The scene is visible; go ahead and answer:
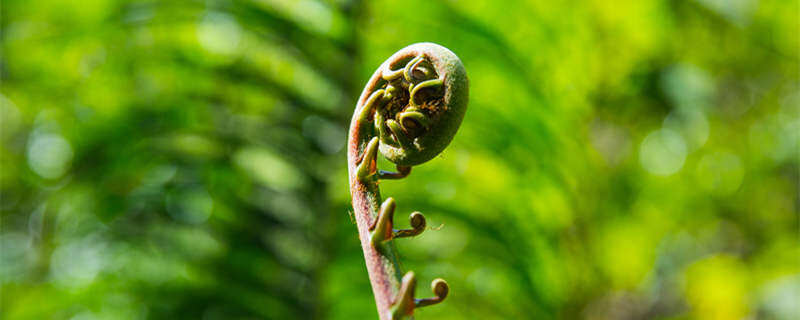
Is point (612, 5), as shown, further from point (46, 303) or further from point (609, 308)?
point (46, 303)

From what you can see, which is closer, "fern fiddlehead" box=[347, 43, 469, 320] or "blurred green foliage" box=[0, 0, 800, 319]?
"fern fiddlehead" box=[347, 43, 469, 320]

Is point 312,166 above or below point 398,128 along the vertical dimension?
above

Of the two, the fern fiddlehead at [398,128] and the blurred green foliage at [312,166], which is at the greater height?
the blurred green foliage at [312,166]

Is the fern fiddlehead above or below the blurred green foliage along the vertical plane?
below

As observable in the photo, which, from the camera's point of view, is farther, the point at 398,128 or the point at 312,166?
the point at 312,166

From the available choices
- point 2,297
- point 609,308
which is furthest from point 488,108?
point 2,297
